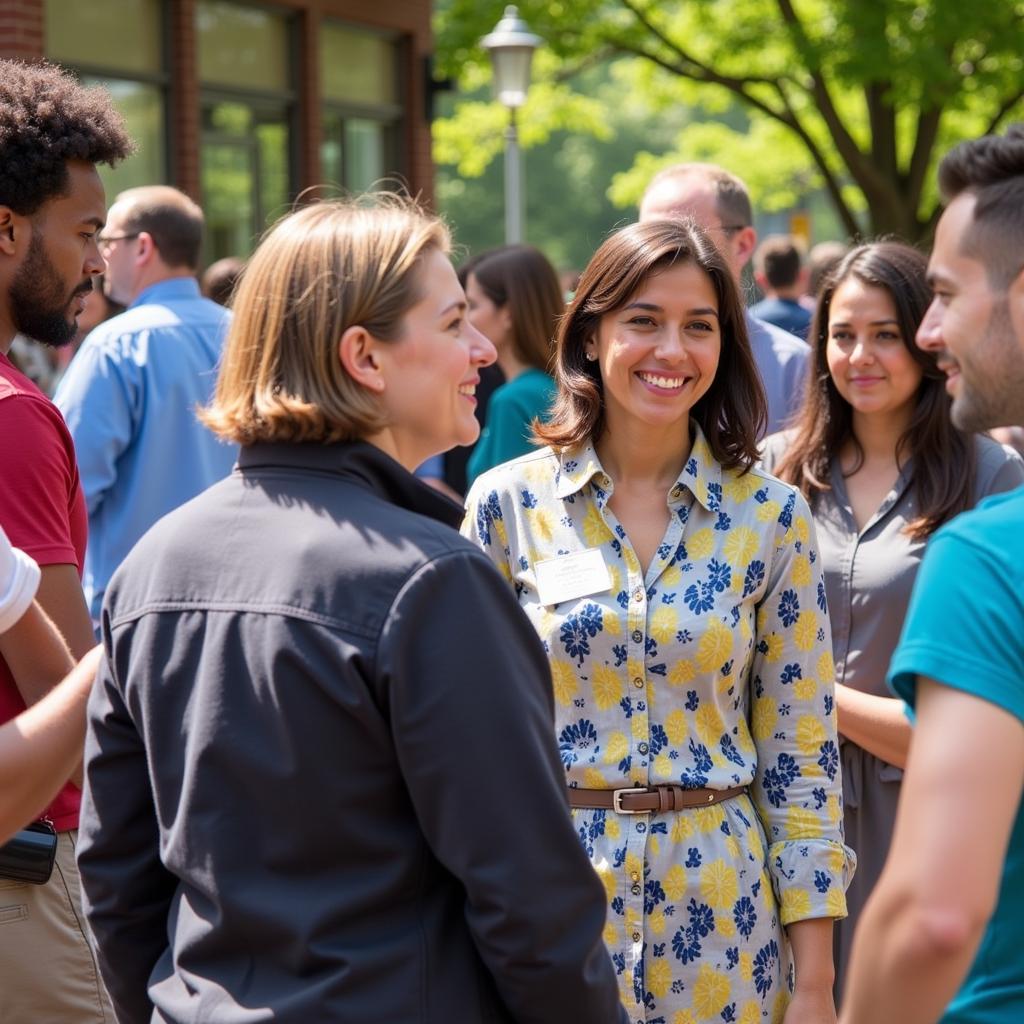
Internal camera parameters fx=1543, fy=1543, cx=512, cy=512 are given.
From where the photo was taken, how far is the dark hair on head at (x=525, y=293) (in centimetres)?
644

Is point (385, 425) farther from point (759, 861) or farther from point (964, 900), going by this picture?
point (759, 861)

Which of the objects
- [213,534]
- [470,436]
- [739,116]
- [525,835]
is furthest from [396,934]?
[739,116]

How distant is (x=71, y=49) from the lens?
11.2 m

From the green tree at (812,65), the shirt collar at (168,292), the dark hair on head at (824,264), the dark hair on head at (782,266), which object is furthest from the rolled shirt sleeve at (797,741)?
the green tree at (812,65)

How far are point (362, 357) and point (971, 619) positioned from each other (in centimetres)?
84

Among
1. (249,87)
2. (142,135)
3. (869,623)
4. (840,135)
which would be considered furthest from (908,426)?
(840,135)

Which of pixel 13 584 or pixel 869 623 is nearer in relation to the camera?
pixel 13 584

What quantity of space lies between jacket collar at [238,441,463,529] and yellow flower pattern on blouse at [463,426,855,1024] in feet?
2.85

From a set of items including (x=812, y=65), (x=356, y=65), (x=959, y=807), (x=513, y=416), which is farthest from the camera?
(x=812, y=65)

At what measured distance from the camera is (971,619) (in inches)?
66.0

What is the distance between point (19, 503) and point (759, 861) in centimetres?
148

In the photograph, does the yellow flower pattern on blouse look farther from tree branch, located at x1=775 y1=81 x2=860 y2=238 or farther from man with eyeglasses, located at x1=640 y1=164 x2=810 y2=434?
tree branch, located at x1=775 y1=81 x2=860 y2=238

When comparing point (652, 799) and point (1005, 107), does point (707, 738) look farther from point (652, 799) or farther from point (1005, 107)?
point (1005, 107)

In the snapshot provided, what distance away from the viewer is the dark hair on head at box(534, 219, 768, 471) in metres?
3.06
